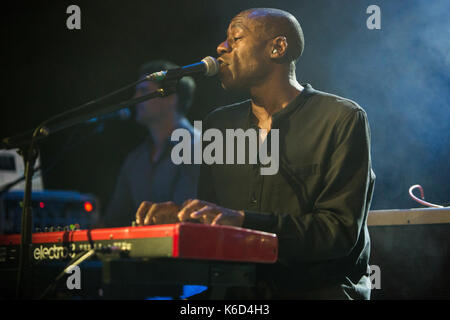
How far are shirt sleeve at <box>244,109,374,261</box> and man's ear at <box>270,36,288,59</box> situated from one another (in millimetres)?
450

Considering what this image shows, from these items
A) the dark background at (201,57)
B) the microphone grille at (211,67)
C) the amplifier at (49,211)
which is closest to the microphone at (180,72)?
the microphone grille at (211,67)

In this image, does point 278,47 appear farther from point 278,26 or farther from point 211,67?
point 211,67

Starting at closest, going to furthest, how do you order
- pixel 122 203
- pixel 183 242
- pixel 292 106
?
1. pixel 183 242
2. pixel 292 106
3. pixel 122 203

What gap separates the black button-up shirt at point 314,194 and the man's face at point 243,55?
212 millimetres

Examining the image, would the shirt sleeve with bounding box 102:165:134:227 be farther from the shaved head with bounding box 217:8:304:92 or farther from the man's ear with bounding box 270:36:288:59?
the man's ear with bounding box 270:36:288:59

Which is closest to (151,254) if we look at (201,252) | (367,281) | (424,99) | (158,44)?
(201,252)

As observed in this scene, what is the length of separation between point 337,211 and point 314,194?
6.9 inches

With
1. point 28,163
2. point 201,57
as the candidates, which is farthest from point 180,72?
point 201,57

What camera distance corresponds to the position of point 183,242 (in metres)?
1.26

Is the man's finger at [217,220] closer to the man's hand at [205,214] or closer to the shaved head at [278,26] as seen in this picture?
the man's hand at [205,214]
